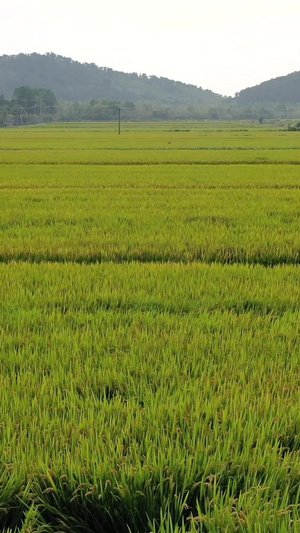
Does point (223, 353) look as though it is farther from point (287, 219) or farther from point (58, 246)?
point (287, 219)

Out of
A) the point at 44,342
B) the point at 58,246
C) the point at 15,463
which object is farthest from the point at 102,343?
the point at 58,246

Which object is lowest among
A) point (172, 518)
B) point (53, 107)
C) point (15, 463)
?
point (172, 518)

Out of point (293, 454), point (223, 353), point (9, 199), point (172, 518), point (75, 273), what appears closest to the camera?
point (172, 518)

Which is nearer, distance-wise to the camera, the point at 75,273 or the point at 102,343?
the point at 102,343

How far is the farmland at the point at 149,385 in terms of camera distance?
1498mm

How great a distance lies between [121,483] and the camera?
1.50 m

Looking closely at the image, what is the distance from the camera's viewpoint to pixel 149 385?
7.07 feet

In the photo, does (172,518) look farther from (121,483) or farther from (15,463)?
(15,463)

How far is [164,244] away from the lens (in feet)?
18.4

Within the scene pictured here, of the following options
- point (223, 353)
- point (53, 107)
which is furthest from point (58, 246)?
point (53, 107)

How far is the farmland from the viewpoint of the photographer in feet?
4.91

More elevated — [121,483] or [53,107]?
A: [53,107]

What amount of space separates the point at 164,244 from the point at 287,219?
97.9 inches

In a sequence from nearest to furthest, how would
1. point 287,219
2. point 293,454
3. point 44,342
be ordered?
point 293,454 → point 44,342 → point 287,219
